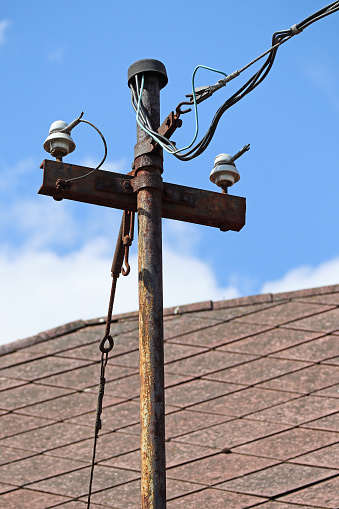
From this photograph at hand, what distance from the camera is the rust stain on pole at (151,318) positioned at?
5.13 m

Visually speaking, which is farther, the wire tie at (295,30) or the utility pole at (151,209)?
the wire tie at (295,30)

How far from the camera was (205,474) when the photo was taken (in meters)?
7.66

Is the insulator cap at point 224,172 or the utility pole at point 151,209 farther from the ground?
the insulator cap at point 224,172

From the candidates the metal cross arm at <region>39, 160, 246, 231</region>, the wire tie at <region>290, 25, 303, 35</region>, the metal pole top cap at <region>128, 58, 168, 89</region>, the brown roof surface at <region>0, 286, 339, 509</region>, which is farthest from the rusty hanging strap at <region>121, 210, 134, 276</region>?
the brown roof surface at <region>0, 286, 339, 509</region>

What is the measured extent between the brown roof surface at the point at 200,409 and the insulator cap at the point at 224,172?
7.91 feet

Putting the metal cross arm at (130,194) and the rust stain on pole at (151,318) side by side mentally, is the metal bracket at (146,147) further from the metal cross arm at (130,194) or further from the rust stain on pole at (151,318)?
the metal cross arm at (130,194)

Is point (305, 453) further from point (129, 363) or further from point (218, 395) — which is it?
point (129, 363)

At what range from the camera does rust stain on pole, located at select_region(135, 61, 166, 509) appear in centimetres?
513

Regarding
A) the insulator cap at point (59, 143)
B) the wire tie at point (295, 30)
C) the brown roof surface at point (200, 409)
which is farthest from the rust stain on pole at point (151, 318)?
the brown roof surface at point (200, 409)

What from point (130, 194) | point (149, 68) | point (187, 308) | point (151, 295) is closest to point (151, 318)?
point (151, 295)

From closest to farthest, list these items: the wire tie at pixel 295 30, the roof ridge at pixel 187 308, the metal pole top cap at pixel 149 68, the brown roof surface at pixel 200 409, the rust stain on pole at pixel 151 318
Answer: the rust stain on pole at pixel 151 318 → the wire tie at pixel 295 30 → the metal pole top cap at pixel 149 68 → the brown roof surface at pixel 200 409 → the roof ridge at pixel 187 308

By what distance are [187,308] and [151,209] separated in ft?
18.6

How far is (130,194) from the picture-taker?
5.79m

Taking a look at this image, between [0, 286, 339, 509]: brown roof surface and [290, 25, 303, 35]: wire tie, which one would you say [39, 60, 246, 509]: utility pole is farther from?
[0, 286, 339, 509]: brown roof surface
